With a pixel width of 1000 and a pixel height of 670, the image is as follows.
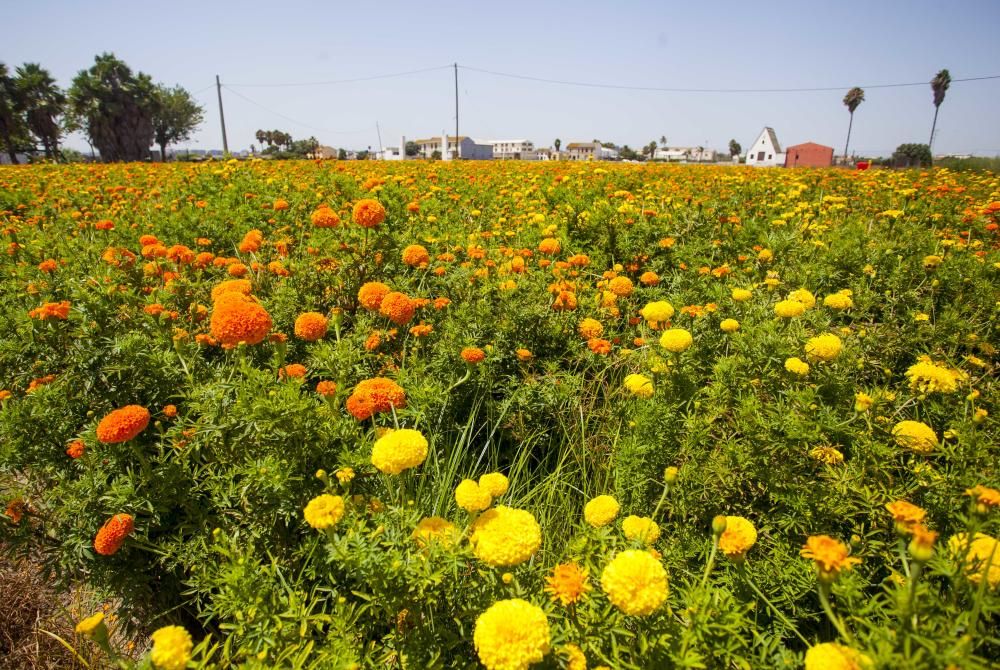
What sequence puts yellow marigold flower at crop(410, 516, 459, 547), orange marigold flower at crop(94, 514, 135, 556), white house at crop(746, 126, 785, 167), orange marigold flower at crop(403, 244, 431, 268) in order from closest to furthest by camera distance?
yellow marigold flower at crop(410, 516, 459, 547), orange marigold flower at crop(94, 514, 135, 556), orange marigold flower at crop(403, 244, 431, 268), white house at crop(746, 126, 785, 167)

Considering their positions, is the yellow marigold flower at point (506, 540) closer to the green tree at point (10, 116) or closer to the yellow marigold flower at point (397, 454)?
the yellow marigold flower at point (397, 454)

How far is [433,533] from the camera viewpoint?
3.94ft

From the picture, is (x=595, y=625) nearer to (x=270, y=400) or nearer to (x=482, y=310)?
(x=270, y=400)

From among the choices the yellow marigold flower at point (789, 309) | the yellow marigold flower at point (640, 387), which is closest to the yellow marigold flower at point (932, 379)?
the yellow marigold flower at point (789, 309)

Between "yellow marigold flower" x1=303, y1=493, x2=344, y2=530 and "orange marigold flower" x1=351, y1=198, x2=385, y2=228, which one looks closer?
"yellow marigold flower" x1=303, y1=493, x2=344, y2=530

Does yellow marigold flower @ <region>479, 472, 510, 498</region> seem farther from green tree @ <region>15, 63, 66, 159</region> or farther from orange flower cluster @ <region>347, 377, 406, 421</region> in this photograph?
green tree @ <region>15, 63, 66, 159</region>

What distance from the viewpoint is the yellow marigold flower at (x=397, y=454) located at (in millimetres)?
1220

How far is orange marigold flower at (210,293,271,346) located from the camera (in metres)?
1.53

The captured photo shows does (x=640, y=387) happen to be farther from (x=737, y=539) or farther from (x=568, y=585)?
(x=568, y=585)

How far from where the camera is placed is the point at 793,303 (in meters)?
1.99

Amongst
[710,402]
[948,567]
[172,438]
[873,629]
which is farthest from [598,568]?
[172,438]

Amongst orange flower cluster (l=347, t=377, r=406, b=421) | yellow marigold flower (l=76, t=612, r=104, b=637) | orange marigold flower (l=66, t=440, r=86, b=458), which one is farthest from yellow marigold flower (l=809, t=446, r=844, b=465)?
orange marigold flower (l=66, t=440, r=86, b=458)

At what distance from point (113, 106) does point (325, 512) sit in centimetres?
4030

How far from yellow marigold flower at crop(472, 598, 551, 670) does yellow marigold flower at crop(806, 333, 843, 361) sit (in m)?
1.36
